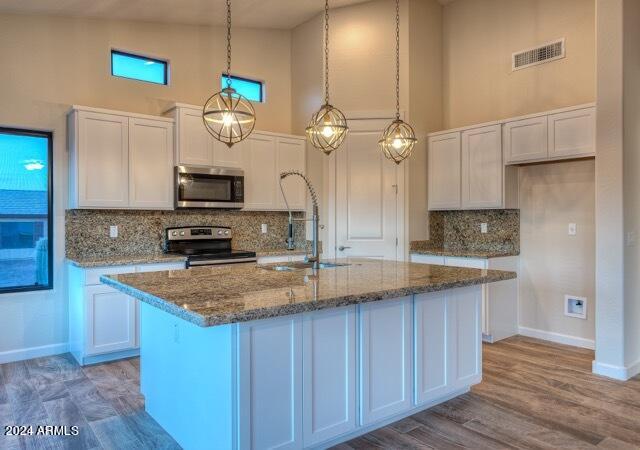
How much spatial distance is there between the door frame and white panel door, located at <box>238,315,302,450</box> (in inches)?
119

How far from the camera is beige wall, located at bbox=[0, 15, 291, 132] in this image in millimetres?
4066

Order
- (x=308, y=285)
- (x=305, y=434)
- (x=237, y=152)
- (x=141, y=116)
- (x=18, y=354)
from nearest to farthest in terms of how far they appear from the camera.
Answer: (x=305, y=434), (x=308, y=285), (x=18, y=354), (x=141, y=116), (x=237, y=152)

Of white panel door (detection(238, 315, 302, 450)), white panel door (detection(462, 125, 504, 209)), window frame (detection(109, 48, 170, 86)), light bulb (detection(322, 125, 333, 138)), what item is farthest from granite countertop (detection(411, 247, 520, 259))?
window frame (detection(109, 48, 170, 86))

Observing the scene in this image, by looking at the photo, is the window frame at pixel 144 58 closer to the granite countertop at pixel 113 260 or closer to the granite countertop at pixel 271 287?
the granite countertop at pixel 113 260

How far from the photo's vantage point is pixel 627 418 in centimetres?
284

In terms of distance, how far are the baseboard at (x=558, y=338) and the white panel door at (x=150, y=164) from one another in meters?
3.86

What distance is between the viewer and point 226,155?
487 cm

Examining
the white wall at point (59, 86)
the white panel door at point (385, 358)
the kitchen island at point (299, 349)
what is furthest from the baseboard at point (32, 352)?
the white panel door at point (385, 358)

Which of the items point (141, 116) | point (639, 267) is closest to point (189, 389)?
point (141, 116)

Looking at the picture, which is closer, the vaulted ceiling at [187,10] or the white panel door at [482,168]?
the vaulted ceiling at [187,10]

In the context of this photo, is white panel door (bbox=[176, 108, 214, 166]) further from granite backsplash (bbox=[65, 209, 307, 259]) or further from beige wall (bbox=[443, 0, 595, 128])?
beige wall (bbox=[443, 0, 595, 128])

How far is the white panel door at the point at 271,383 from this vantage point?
79.7 inches

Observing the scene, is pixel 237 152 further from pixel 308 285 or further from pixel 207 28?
pixel 308 285

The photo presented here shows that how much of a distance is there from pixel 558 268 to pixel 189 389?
3.79 meters
